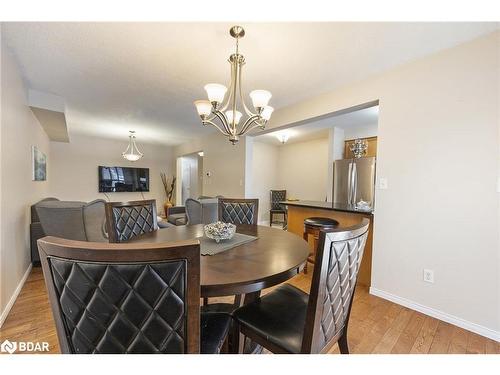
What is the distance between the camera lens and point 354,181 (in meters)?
Answer: 4.05

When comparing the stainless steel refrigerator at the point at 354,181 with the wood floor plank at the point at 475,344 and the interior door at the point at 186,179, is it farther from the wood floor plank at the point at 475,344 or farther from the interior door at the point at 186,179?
the interior door at the point at 186,179

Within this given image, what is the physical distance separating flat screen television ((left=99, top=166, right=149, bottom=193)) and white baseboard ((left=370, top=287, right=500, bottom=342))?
6798 mm

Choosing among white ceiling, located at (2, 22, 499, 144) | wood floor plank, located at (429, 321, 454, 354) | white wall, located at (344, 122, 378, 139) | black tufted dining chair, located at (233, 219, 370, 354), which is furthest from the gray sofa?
white wall, located at (344, 122, 378, 139)

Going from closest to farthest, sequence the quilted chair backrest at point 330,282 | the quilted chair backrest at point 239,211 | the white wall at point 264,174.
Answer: the quilted chair backrest at point 330,282 < the quilted chair backrest at point 239,211 < the white wall at point 264,174

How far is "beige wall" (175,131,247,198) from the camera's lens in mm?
4598

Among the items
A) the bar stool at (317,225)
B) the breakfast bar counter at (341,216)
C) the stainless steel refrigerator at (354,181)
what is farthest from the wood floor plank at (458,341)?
the stainless steel refrigerator at (354,181)

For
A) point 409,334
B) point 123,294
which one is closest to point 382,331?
point 409,334

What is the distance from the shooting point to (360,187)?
13.0 ft

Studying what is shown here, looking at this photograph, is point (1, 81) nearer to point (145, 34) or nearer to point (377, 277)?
point (145, 34)

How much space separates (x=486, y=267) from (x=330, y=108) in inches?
84.0

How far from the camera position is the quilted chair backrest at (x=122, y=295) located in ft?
2.11

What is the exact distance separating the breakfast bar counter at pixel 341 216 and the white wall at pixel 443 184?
0.23m

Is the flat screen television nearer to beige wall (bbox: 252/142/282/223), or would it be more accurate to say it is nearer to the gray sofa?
beige wall (bbox: 252/142/282/223)
